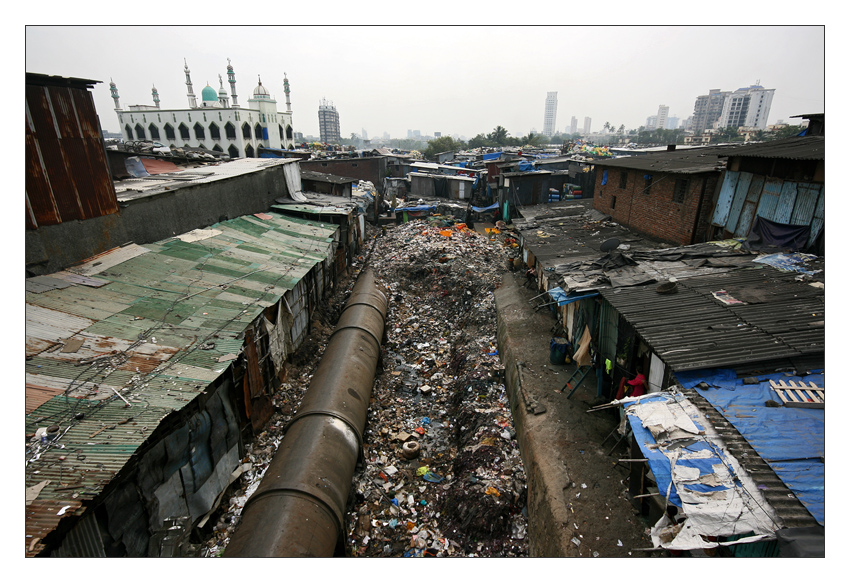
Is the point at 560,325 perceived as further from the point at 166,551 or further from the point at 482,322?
the point at 166,551

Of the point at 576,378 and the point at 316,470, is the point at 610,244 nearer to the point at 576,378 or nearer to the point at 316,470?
the point at 576,378

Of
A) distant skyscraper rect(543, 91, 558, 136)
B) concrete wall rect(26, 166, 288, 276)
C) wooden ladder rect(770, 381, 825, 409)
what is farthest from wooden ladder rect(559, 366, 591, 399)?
distant skyscraper rect(543, 91, 558, 136)

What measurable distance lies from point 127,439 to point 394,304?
1142cm

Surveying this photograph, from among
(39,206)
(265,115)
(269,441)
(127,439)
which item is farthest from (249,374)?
(265,115)

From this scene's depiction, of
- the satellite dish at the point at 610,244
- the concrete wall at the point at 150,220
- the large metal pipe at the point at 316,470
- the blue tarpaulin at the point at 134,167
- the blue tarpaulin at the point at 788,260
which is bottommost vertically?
the large metal pipe at the point at 316,470

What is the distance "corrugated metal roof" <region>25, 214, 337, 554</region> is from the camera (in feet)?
15.4

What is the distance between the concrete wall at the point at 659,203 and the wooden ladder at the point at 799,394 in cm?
788

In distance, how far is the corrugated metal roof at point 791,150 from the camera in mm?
8508

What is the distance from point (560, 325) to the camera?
1184cm

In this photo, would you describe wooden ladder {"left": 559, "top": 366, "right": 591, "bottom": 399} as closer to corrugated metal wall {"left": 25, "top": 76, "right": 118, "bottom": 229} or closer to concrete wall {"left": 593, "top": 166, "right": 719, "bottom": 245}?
concrete wall {"left": 593, "top": 166, "right": 719, "bottom": 245}

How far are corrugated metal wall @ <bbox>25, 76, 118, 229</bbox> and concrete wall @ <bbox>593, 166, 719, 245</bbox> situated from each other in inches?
629

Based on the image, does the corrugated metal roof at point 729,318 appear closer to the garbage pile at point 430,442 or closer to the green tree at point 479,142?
the garbage pile at point 430,442

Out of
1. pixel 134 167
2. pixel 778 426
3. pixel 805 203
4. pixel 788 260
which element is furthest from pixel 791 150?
pixel 134 167

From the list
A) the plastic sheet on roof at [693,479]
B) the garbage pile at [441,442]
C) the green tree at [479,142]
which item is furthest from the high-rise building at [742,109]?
the plastic sheet on roof at [693,479]
